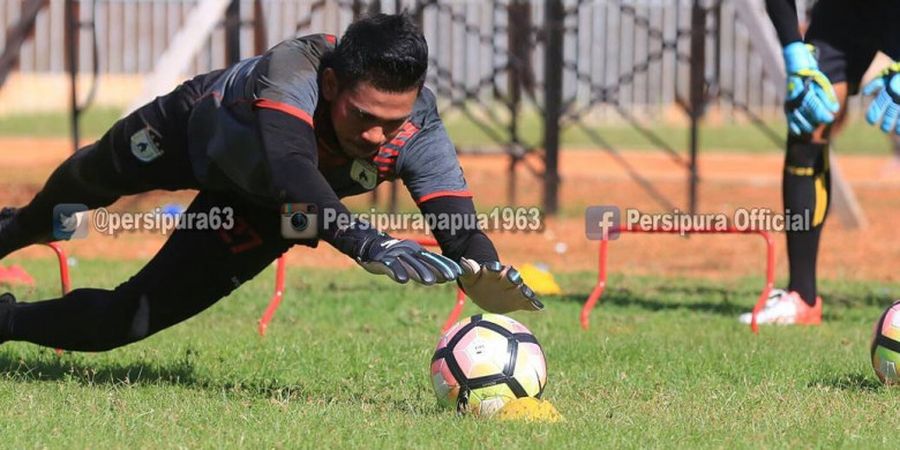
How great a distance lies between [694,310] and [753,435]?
426 cm

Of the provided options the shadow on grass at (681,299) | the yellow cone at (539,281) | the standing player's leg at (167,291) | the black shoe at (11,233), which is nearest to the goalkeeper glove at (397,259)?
the standing player's leg at (167,291)

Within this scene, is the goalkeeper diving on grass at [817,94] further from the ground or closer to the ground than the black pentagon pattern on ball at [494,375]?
further from the ground

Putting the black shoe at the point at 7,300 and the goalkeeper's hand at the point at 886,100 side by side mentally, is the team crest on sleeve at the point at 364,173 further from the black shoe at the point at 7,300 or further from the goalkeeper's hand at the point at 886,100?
the goalkeeper's hand at the point at 886,100

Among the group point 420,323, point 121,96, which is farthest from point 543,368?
point 121,96

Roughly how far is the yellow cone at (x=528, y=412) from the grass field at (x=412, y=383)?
88 millimetres

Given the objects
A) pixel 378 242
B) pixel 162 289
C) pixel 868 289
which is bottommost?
pixel 868 289

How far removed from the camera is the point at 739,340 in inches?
314

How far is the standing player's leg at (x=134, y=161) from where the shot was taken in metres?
5.76

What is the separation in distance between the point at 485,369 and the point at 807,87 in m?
3.18

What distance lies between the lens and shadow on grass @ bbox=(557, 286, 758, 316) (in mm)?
9562

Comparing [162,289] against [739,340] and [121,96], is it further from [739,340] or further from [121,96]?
[121,96]

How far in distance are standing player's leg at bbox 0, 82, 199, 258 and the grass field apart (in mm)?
793

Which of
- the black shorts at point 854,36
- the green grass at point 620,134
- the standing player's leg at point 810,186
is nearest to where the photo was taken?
the black shorts at point 854,36

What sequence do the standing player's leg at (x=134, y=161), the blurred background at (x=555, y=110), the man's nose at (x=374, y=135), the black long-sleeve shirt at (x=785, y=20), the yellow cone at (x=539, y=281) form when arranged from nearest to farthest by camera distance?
1. the man's nose at (x=374, y=135)
2. the standing player's leg at (x=134, y=161)
3. the black long-sleeve shirt at (x=785, y=20)
4. the yellow cone at (x=539, y=281)
5. the blurred background at (x=555, y=110)
